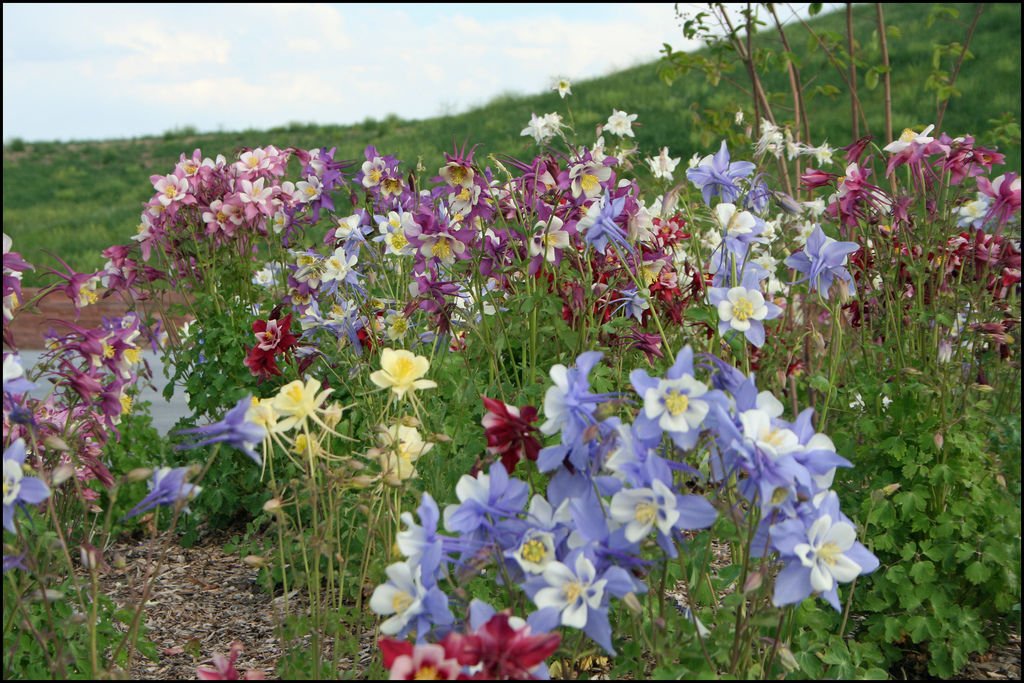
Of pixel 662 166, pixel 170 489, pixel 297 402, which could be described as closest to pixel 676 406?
pixel 297 402

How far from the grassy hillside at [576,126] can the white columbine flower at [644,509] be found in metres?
7.78

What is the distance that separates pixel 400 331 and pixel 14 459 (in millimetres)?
1397

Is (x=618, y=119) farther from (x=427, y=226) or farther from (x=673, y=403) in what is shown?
(x=673, y=403)

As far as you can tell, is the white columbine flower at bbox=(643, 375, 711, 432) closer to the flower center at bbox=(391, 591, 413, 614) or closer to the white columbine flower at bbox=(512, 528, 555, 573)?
the white columbine flower at bbox=(512, 528, 555, 573)

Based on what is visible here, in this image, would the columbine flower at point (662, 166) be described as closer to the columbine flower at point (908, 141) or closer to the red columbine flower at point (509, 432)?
the columbine flower at point (908, 141)

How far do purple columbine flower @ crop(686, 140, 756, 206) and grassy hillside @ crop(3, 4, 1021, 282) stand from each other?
6.89 meters

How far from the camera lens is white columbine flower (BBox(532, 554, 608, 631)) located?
4.87 ft

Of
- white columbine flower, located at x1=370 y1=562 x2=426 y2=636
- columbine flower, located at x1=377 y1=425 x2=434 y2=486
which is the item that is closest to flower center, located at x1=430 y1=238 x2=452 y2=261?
columbine flower, located at x1=377 y1=425 x2=434 y2=486

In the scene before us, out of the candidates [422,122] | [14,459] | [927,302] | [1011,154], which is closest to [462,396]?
[14,459]

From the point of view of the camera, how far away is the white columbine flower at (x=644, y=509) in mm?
1462

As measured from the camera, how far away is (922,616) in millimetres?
2559

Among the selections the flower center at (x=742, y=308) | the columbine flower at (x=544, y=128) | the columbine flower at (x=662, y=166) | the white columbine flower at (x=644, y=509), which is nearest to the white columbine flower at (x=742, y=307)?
the flower center at (x=742, y=308)

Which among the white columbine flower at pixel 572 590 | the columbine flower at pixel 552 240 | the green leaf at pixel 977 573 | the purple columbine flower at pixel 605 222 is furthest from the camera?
the columbine flower at pixel 552 240

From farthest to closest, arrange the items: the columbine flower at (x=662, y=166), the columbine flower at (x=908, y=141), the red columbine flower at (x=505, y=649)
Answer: the columbine flower at (x=662, y=166), the columbine flower at (x=908, y=141), the red columbine flower at (x=505, y=649)
